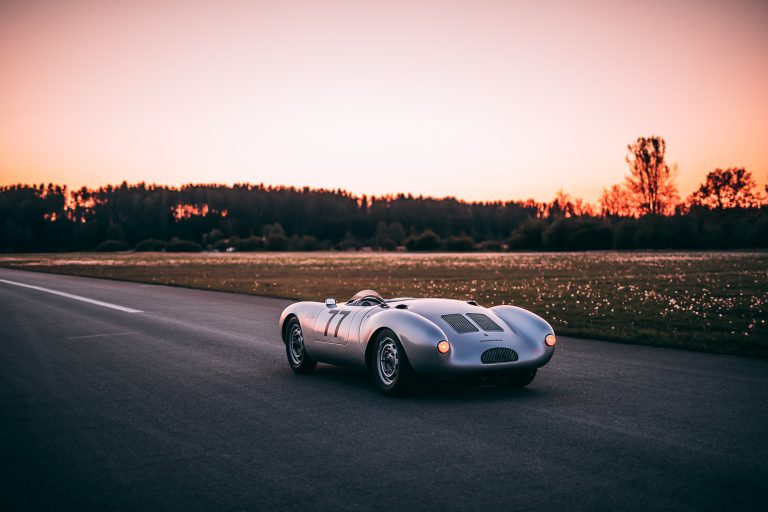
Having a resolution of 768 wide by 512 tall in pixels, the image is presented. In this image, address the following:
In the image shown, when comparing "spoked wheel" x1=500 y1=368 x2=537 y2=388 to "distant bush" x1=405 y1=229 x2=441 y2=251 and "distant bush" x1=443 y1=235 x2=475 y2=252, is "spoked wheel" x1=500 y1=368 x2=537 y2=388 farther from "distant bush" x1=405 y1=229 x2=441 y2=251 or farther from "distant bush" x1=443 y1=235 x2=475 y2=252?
"distant bush" x1=405 y1=229 x2=441 y2=251

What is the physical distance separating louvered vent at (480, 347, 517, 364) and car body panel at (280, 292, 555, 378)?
37mm

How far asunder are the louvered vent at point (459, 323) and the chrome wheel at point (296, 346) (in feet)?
8.37

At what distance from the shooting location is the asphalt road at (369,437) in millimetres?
4773

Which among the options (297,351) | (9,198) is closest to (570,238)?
(297,351)

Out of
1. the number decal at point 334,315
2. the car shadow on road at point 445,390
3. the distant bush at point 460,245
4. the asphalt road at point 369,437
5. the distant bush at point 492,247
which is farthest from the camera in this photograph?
the distant bush at point 460,245

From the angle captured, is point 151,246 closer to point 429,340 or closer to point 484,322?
point 484,322

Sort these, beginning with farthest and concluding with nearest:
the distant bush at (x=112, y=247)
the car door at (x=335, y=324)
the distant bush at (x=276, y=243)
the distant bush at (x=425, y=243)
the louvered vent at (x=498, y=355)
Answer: the distant bush at (x=112, y=247) → the distant bush at (x=276, y=243) → the distant bush at (x=425, y=243) → the car door at (x=335, y=324) → the louvered vent at (x=498, y=355)

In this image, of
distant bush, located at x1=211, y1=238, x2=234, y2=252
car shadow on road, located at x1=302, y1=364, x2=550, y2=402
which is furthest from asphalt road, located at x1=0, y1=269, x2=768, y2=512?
distant bush, located at x1=211, y1=238, x2=234, y2=252

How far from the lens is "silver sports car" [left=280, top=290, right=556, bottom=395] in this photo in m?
7.66

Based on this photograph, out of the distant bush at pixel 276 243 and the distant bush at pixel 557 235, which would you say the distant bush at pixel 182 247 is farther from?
the distant bush at pixel 557 235

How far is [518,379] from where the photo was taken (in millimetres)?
8531

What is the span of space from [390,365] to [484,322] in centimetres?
123

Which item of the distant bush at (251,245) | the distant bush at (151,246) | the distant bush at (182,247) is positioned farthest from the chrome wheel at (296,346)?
the distant bush at (151,246)

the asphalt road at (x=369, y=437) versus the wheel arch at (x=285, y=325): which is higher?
the wheel arch at (x=285, y=325)
